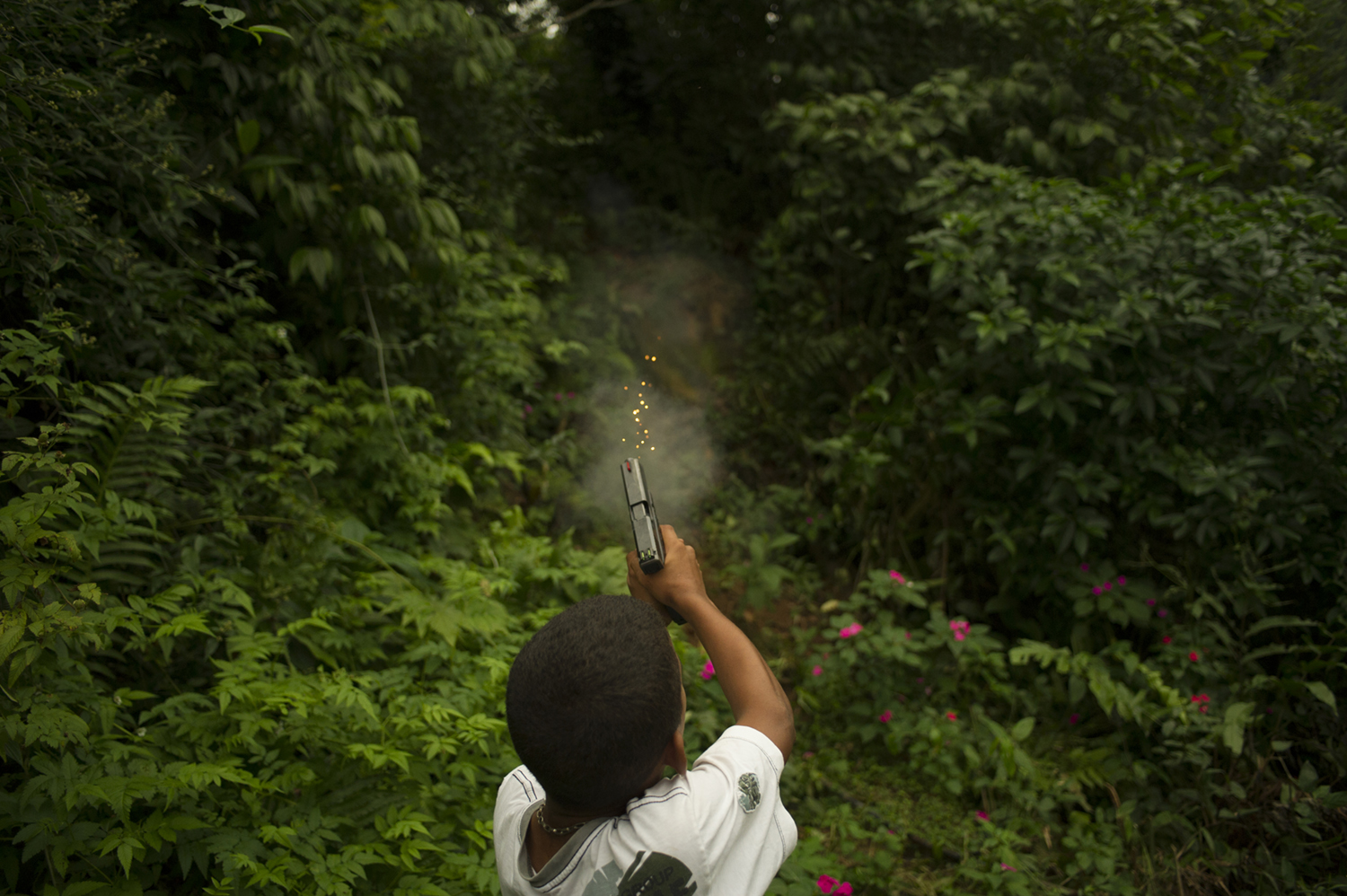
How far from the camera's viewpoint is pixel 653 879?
120 centimetres

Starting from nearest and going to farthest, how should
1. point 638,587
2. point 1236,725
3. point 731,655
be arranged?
point 731,655 < point 638,587 < point 1236,725

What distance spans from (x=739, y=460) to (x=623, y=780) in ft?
16.1

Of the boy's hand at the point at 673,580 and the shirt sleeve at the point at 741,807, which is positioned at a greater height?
the boy's hand at the point at 673,580

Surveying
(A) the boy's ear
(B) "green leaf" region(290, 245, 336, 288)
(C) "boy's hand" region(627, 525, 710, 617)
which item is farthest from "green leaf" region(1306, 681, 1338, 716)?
(B) "green leaf" region(290, 245, 336, 288)

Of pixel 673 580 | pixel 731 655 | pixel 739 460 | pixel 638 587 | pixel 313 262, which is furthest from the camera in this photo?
pixel 739 460

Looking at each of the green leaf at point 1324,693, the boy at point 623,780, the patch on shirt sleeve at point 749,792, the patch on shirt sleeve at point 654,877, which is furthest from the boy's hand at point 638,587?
the green leaf at point 1324,693

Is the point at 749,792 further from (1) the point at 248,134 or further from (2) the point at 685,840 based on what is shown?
(1) the point at 248,134

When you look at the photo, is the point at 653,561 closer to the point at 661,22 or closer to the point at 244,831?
the point at 244,831

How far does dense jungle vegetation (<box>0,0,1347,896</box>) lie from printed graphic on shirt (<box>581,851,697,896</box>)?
1126 mm

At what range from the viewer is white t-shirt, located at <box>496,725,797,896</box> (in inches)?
47.6

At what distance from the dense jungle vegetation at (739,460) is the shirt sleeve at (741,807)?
1165 mm

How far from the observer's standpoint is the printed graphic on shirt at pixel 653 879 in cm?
120

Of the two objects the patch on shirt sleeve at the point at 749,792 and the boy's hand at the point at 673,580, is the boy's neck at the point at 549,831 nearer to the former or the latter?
the patch on shirt sleeve at the point at 749,792

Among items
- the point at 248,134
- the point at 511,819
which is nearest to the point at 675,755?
the point at 511,819
